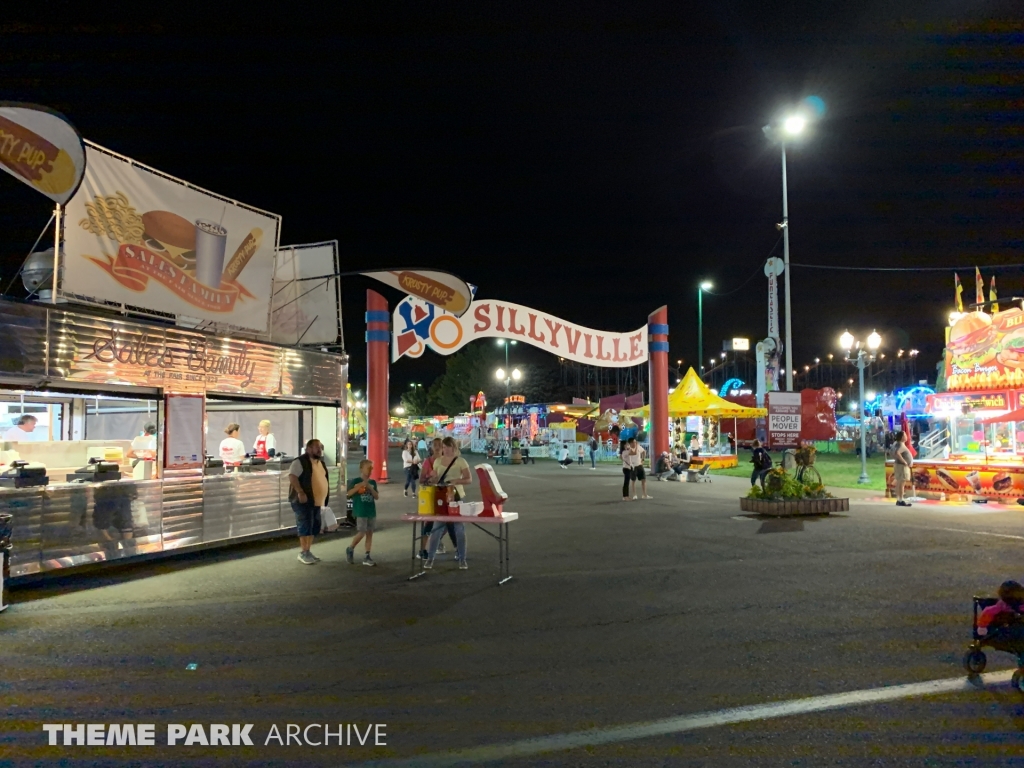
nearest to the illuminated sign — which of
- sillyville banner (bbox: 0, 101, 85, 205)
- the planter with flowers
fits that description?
the planter with flowers

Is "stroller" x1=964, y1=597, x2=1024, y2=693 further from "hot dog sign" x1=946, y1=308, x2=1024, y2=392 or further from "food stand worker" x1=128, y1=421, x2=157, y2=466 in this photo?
"hot dog sign" x1=946, y1=308, x2=1024, y2=392

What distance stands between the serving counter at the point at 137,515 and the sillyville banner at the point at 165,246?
2551 mm

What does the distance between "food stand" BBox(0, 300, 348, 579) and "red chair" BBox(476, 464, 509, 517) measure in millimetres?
4737

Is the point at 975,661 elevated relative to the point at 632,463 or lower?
lower

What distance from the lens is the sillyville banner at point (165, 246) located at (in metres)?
9.36

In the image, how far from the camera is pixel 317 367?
13.5 metres

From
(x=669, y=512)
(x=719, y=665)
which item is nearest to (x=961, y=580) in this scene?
(x=719, y=665)

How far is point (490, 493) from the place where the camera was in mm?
8797

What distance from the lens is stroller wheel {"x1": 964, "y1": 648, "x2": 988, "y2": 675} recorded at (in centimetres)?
521

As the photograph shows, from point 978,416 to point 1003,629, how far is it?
18444 mm

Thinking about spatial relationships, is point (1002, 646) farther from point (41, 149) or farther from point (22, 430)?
point (22, 430)

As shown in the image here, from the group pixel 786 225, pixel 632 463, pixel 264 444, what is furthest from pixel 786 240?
pixel 264 444

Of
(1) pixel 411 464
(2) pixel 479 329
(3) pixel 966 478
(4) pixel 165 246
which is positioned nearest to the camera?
(4) pixel 165 246

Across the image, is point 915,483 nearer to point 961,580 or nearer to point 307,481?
point 961,580
